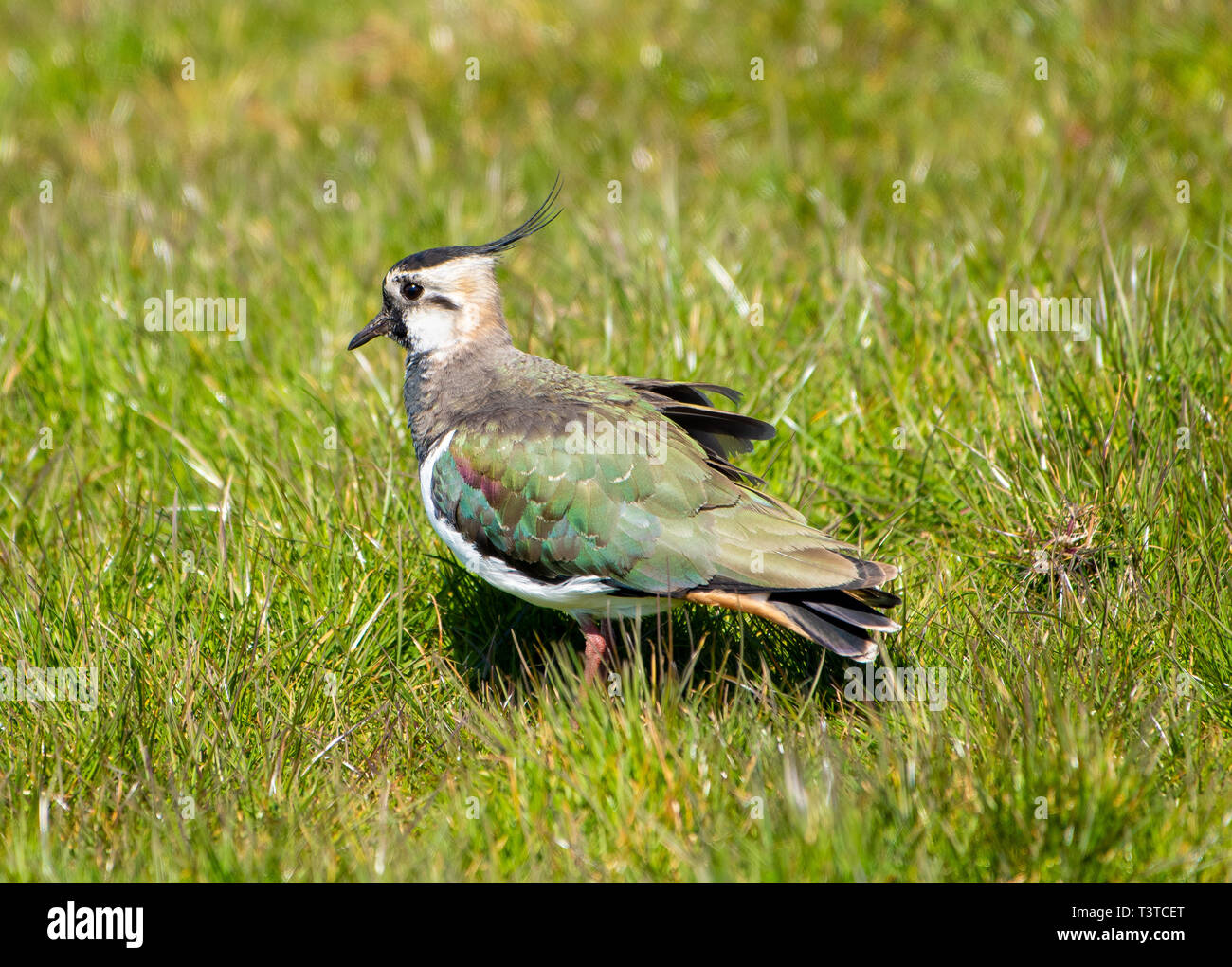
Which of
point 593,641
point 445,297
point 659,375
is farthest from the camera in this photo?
point 659,375

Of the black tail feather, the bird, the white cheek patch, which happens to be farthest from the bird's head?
the black tail feather

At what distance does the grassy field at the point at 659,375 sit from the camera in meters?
3.13

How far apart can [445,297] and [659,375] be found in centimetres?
106

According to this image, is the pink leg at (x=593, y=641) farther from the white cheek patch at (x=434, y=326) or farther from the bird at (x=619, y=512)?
the white cheek patch at (x=434, y=326)

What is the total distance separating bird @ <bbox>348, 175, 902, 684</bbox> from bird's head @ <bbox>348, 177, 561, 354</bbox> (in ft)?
0.62

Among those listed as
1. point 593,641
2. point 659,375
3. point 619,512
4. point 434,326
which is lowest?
point 593,641

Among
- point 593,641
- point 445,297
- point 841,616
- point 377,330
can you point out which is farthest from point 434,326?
point 841,616

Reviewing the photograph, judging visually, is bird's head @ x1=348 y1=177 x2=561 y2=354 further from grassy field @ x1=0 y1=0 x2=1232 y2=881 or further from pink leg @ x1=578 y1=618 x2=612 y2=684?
pink leg @ x1=578 y1=618 x2=612 y2=684

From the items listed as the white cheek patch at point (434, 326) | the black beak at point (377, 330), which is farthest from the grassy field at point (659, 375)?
the white cheek patch at point (434, 326)

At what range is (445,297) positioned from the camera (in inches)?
171

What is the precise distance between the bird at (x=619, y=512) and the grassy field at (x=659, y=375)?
213mm

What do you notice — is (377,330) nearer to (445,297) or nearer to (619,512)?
(445,297)

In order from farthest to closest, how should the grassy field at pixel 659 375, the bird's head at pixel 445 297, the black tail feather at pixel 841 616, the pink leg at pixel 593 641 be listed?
the bird's head at pixel 445 297
the pink leg at pixel 593 641
the black tail feather at pixel 841 616
the grassy field at pixel 659 375
